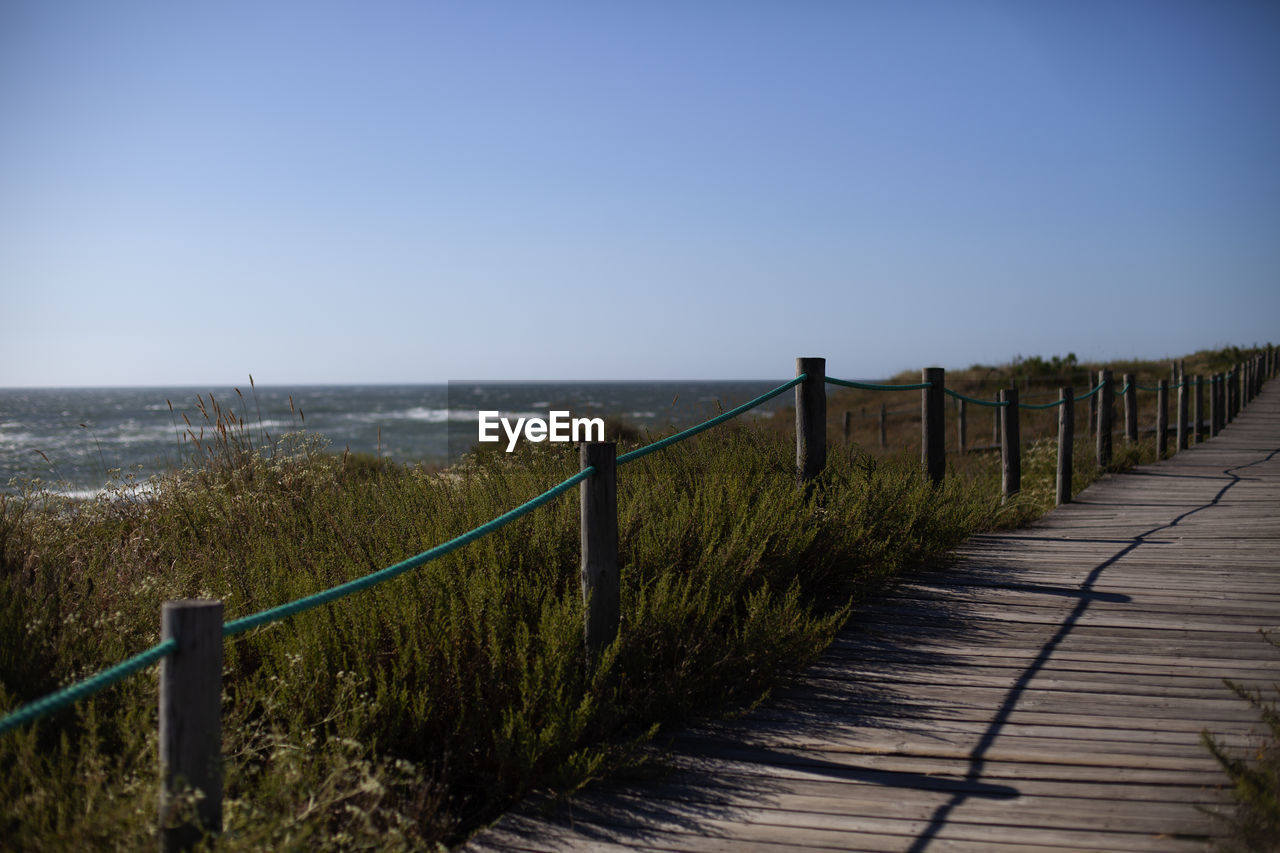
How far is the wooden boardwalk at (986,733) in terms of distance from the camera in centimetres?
238

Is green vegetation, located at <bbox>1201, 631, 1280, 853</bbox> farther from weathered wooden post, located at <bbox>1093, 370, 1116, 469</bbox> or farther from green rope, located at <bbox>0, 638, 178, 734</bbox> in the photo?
weathered wooden post, located at <bbox>1093, 370, 1116, 469</bbox>

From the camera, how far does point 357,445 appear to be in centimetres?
3856

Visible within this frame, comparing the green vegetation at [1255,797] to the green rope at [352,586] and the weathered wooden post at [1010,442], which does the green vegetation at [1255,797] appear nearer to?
the green rope at [352,586]

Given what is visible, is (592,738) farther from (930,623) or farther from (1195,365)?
(1195,365)

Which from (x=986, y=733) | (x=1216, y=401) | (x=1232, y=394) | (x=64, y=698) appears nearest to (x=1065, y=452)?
(x=986, y=733)

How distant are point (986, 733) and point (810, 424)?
2319 mm

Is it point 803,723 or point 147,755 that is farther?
point 803,723

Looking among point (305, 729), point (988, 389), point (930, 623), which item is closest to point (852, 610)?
point (930, 623)

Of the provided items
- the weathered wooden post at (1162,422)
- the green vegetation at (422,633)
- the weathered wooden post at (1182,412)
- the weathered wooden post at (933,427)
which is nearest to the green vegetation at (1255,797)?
the green vegetation at (422,633)

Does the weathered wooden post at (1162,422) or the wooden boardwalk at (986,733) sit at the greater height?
the weathered wooden post at (1162,422)

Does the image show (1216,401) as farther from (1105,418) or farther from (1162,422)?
(1105,418)

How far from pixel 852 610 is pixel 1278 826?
7.19 feet

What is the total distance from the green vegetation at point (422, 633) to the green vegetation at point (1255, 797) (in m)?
1.46

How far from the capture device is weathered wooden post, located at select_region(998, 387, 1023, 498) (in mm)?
7250
